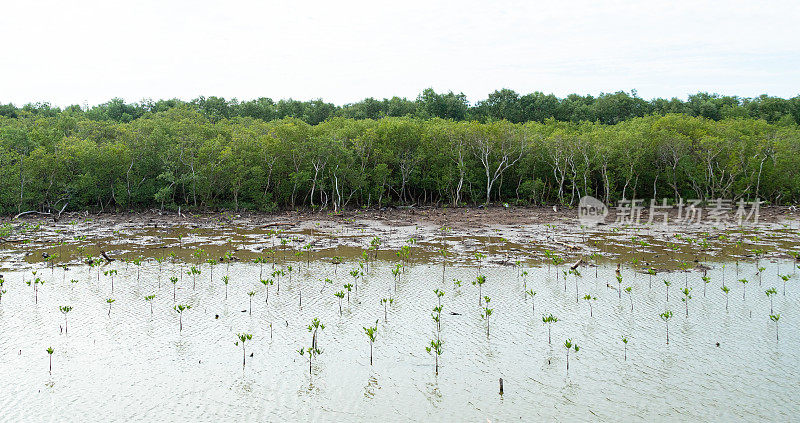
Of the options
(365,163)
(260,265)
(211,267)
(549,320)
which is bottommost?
(260,265)

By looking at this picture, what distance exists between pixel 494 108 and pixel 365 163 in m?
49.8

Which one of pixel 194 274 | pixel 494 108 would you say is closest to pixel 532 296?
pixel 194 274

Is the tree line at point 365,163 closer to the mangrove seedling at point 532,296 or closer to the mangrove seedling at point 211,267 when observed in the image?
the mangrove seedling at point 211,267

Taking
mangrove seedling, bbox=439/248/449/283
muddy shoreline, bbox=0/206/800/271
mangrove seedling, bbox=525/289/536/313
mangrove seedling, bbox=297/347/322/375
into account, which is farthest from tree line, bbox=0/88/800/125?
mangrove seedling, bbox=297/347/322/375

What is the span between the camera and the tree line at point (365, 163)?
4262cm

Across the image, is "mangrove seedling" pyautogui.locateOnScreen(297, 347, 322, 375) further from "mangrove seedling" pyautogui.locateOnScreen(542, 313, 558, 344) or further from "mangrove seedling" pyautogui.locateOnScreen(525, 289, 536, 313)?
"mangrove seedling" pyautogui.locateOnScreen(525, 289, 536, 313)

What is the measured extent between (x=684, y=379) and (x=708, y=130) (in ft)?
193

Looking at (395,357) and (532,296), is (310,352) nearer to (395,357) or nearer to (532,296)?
(395,357)

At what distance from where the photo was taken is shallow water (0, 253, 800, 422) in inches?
337

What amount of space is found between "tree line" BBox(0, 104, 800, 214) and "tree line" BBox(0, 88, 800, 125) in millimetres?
19408

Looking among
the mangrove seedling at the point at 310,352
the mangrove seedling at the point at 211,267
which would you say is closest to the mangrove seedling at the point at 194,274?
the mangrove seedling at the point at 211,267

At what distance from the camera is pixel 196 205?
46.1m

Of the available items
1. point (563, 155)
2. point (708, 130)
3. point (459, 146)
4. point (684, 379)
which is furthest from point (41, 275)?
point (708, 130)

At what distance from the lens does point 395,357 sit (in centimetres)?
1072
